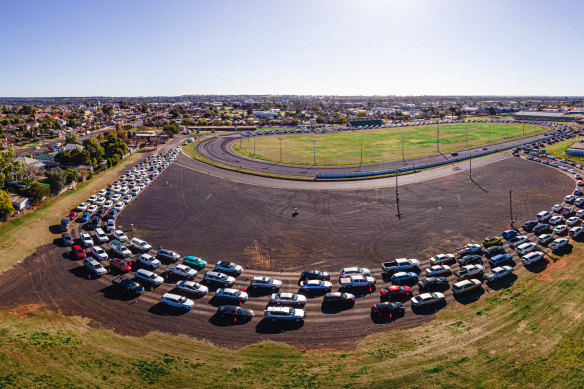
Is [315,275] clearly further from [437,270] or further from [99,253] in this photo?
[99,253]

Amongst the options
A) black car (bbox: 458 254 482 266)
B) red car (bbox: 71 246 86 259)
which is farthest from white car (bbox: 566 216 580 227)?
red car (bbox: 71 246 86 259)

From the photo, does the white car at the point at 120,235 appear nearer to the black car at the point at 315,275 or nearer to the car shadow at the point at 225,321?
the car shadow at the point at 225,321

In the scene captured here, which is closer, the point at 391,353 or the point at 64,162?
the point at 391,353

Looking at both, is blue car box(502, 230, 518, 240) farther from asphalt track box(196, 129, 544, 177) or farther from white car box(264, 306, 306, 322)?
asphalt track box(196, 129, 544, 177)

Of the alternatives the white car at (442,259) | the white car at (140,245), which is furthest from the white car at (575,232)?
the white car at (140,245)

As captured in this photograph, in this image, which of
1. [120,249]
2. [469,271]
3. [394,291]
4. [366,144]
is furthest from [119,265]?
[366,144]

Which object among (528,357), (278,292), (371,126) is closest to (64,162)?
(278,292)

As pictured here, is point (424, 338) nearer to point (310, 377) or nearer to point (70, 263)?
point (310, 377)
